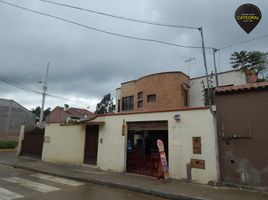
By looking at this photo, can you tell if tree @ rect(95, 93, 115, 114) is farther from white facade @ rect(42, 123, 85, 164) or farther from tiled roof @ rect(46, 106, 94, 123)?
white facade @ rect(42, 123, 85, 164)

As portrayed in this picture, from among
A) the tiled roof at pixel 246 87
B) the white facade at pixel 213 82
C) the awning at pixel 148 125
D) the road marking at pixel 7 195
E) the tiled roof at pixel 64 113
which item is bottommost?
the road marking at pixel 7 195

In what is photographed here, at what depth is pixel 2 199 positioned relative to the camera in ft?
24.9

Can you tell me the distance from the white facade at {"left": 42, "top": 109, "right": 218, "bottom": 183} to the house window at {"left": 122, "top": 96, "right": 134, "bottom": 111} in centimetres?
807

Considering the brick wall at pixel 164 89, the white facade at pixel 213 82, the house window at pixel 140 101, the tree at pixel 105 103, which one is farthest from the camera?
the tree at pixel 105 103

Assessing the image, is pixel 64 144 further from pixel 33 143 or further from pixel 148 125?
pixel 148 125

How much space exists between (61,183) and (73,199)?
3115mm

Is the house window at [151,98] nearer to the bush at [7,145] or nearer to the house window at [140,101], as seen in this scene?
the house window at [140,101]

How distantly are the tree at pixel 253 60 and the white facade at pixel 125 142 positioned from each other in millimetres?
16749

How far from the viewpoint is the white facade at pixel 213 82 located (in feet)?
64.1

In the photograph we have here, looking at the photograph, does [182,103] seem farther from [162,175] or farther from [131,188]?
[131,188]

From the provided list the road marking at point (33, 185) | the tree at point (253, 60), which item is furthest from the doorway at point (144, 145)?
the tree at point (253, 60)

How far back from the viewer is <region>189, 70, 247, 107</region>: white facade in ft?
64.1

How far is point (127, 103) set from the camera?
24.4 meters

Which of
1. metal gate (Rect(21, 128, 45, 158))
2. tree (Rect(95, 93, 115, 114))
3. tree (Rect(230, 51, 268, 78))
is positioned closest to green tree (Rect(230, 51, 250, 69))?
tree (Rect(230, 51, 268, 78))
